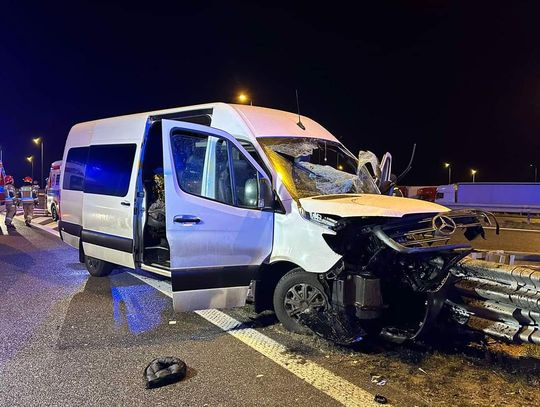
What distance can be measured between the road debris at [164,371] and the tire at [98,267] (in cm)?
364

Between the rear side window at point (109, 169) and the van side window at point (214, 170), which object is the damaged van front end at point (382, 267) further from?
the rear side window at point (109, 169)

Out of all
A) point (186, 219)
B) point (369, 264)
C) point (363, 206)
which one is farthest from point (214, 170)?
point (369, 264)

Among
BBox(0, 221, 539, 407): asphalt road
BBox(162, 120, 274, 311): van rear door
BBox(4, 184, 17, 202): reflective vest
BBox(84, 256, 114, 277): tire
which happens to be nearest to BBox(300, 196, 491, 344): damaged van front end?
BBox(0, 221, 539, 407): asphalt road

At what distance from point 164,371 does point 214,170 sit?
2.18 m

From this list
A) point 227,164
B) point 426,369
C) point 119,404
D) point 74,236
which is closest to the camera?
point 119,404

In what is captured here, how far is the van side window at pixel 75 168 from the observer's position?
7340 millimetres

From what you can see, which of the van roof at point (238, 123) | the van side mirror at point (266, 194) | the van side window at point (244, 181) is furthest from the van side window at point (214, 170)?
the van roof at point (238, 123)

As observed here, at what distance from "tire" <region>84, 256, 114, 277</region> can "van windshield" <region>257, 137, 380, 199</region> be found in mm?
3754

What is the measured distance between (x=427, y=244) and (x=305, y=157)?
1.90 meters

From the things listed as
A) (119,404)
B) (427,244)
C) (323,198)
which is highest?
(323,198)

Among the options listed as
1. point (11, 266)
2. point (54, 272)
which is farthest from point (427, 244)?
point (11, 266)

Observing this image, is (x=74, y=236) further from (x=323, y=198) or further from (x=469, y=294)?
(x=469, y=294)

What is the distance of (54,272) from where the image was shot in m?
7.94

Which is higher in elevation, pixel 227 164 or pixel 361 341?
pixel 227 164
